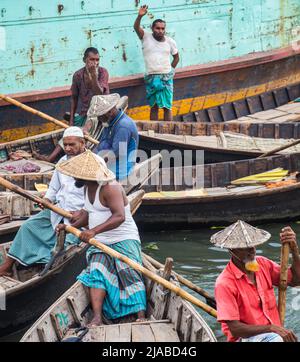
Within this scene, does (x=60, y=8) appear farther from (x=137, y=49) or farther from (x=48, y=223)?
(x=48, y=223)

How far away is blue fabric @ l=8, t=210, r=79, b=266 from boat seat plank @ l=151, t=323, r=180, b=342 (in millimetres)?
1602

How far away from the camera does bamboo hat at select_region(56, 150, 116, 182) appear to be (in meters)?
6.95

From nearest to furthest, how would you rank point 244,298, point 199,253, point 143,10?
point 244,298, point 199,253, point 143,10

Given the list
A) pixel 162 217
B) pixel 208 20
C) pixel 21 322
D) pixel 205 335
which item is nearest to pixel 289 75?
pixel 208 20

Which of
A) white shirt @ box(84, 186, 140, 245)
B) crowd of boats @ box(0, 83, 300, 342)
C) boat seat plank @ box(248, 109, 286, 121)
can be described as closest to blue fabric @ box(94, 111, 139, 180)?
crowd of boats @ box(0, 83, 300, 342)

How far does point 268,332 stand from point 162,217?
500 centimetres

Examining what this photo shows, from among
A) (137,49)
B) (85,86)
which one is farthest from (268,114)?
(85,86)

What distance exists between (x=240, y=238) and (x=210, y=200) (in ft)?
15.4

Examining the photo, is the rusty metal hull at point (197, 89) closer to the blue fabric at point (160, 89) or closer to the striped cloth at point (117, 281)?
the blue fabric at point (160, 89)

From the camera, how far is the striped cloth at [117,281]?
707cm

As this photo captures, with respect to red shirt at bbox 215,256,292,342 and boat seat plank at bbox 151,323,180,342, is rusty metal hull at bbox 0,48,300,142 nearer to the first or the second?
boat seat plank at bbox 151,323,180,342

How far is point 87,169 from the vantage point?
701 cm
